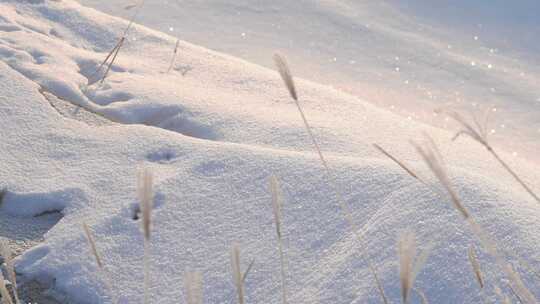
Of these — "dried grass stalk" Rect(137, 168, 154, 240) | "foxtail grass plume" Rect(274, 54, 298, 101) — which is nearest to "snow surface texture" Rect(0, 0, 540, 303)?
"foxtail grass plume" Rect(274, 54, 298, 101)

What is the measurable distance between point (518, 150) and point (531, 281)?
4.41 feet

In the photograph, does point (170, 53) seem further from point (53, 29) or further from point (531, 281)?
point (531, 281)

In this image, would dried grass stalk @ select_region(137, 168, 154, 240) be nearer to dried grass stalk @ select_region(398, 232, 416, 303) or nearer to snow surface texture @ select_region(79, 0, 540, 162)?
dried grass stalk @ select_region(398, 232, 416, 303)

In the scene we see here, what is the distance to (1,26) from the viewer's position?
3.04m

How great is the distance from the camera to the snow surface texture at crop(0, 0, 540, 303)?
169 cm

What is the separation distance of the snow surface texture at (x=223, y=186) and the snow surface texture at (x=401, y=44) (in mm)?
527

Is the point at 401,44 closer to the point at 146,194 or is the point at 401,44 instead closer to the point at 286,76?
the point at 286,76

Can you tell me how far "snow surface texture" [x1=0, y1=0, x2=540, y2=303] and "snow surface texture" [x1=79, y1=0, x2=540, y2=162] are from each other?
527 millimetres

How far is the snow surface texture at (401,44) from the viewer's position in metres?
3.23

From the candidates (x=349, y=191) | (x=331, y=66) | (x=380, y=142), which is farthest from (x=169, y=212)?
(x=331, y=66)

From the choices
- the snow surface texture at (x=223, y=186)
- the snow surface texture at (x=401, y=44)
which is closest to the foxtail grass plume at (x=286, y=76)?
the snow surface texture at (x=223, y=186)

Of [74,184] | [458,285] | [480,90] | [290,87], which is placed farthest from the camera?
[480,90]

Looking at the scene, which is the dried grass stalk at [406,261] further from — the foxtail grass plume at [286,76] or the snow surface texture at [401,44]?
the snow surface texture at [401,44]

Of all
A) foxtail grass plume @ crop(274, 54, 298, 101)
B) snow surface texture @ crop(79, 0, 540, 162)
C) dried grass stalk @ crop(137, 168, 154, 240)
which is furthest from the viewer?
snow surface texture @ crop(79, 0, 540, 162)
